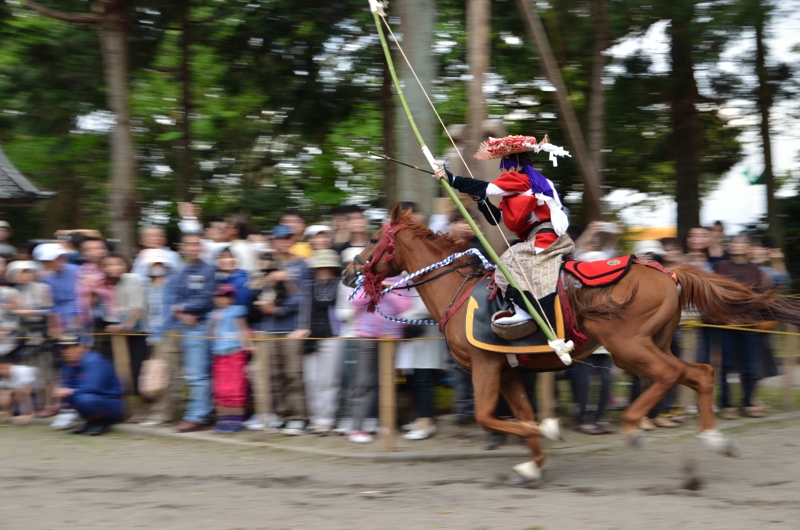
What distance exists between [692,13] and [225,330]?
328 inches

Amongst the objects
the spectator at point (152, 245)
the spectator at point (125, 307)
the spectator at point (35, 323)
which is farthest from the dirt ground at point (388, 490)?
the spectator at point (152, 245)

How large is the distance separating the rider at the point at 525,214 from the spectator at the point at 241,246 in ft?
10.9

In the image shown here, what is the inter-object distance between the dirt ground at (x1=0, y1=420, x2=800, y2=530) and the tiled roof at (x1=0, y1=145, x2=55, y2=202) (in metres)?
8.19

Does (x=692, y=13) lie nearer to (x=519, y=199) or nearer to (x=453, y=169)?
(x=453, y=169)

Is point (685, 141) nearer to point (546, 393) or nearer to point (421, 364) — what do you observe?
point (546, 393)

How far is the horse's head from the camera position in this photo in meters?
8.46

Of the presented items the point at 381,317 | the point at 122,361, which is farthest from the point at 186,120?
the point at 381,317

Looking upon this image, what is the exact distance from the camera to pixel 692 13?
13.8 m

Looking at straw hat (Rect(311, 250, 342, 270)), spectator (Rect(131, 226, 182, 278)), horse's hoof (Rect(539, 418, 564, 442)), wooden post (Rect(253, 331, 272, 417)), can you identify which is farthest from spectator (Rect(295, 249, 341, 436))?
horse's hoof (Rect(539, 418, 564, 442))

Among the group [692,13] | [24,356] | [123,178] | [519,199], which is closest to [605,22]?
[692,13]

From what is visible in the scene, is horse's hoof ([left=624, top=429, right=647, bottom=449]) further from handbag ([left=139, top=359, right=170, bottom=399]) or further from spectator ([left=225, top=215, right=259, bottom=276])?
handbag ([left=139, top=359, right=170, bottom=399])

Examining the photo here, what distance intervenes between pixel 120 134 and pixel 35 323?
11.6ft

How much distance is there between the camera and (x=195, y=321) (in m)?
10.2

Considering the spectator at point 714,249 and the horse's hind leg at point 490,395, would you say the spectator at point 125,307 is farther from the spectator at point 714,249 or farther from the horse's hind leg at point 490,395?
the spectator at point 714,249
